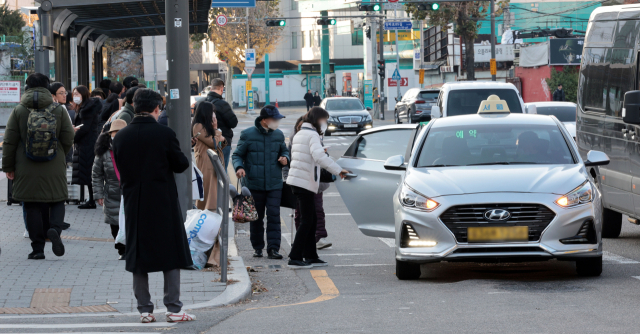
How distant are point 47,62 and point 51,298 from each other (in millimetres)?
7534

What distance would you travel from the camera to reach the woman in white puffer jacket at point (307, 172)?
→ 951 cm

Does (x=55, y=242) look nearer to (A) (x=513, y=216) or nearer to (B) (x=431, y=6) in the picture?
(A) (x=513, y=216)

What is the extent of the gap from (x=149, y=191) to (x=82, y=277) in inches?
101

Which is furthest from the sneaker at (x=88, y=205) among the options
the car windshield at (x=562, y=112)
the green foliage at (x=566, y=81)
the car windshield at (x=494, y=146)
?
the green foliage at (x=566, y=81)

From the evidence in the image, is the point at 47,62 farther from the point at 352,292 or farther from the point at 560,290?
the point at 560,290

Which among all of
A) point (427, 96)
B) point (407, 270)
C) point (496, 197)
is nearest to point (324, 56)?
point (427, 96)

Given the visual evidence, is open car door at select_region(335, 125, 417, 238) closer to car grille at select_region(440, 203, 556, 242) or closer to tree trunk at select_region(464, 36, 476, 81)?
car grille at select_region(440, 203, 556, 242)

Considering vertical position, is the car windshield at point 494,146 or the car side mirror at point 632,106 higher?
the car side mirror at point 632,106

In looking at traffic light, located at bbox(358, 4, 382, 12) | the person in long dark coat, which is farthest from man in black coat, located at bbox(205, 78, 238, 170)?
traffic light, located at bbox(358, 4, 382, 12)

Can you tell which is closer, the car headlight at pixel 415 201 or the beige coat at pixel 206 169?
the car headlight at pixel 415 201

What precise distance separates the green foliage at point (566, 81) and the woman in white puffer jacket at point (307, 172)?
38.0 metres

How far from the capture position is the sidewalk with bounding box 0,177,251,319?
284 inches

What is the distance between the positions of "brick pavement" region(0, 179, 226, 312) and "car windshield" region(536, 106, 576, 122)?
13.7 metres

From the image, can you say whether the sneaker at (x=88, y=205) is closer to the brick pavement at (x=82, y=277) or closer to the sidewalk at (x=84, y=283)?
the brick pavement at (x=82, y=277)
